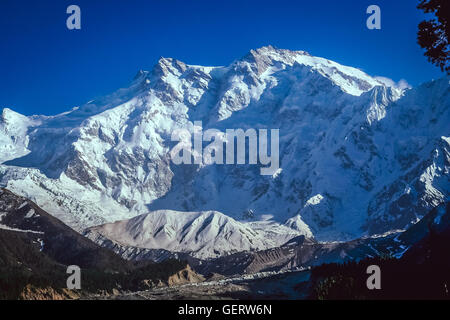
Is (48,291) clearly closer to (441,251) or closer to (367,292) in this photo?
(367,292)

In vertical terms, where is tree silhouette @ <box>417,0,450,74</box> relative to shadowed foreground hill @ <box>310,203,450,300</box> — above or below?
above

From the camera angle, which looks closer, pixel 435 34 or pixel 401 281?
pixel 435 34

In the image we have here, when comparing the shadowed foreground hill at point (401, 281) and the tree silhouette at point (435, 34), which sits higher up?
the tree silhouette at point (435, 34)

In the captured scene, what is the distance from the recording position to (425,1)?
40.6m

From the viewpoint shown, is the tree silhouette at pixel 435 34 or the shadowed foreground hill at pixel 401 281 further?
the shadowed foreground hill at pixel 401 281

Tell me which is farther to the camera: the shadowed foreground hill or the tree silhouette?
the shadowed foreground hill
